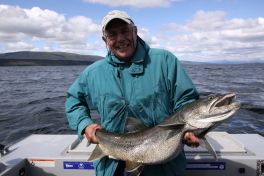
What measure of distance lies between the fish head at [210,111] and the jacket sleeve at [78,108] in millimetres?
1680

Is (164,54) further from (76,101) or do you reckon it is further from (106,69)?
(76,101)

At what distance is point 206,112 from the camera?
2.95 meters

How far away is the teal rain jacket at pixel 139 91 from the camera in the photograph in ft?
11.0

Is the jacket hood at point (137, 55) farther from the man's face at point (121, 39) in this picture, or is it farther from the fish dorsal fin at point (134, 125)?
the fish dorsal fin at point (134, 125)

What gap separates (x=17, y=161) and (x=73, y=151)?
1163mm

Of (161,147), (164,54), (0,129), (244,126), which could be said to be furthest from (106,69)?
(0,129)

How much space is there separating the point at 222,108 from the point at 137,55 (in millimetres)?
1478

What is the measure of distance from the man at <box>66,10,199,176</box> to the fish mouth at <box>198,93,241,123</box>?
0.46 metres

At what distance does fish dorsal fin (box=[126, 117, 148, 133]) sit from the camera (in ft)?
11.2

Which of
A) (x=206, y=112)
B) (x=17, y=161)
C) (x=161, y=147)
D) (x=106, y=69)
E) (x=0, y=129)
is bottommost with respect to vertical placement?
(x=0, y=129)

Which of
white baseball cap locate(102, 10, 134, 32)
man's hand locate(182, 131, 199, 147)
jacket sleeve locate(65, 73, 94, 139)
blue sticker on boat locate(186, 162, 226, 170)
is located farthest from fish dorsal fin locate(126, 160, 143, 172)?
white baseball cap locate(102, 10, 134, 32)

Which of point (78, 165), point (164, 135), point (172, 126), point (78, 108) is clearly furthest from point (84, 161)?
point (172, 126)

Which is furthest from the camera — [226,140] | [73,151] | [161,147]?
[226,140]

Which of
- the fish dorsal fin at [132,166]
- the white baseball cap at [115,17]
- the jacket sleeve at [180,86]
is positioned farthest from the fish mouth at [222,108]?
the white baseball cap at [115,17]
